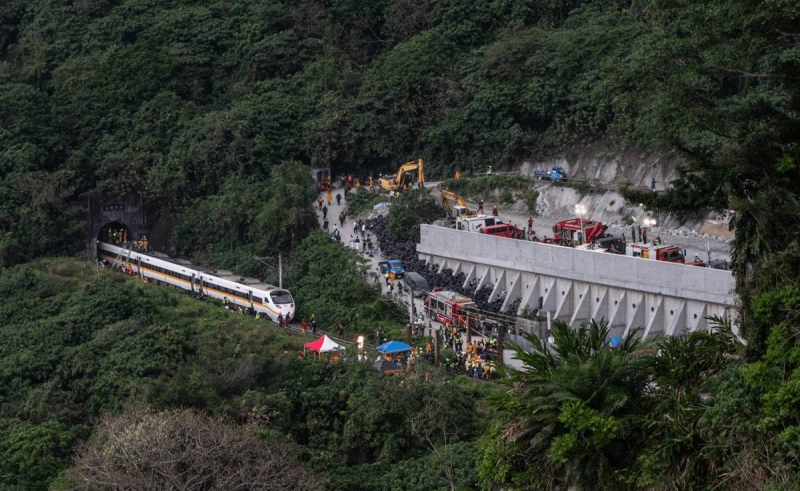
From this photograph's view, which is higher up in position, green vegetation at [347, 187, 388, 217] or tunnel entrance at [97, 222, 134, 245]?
green vegetation at [347, 187, 388, 217]

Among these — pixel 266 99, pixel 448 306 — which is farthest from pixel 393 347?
pixel 266 99

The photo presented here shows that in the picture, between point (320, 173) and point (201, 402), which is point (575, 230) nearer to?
point (201, 402)

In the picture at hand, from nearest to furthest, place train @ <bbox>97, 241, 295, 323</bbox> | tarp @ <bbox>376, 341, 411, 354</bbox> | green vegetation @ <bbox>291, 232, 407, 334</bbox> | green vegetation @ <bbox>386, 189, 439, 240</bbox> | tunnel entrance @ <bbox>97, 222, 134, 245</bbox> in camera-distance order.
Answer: tarp @ <bbox>376, 341, 411, 354</bbox> < green vegetation @ <bbox>291, 232, 407, 334</bbox> < train @ <bbox>97, 241, 295, 323</bbox> < green vegetation @ <bbox>386, 189, 439, 240</bbox> < tunnel entrance @ <bbox>97, 222, 134, 245</bbox>

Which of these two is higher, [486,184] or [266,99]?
[266,99]

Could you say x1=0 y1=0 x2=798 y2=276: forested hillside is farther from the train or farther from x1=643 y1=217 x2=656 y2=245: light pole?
x1=643 y1=217 x2=656 y2=245: light pole

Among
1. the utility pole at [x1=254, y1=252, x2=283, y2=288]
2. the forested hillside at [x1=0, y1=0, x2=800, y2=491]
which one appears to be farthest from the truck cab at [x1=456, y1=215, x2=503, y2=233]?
the utility pole at [x1=254, y1=252, x2=283, y2=288]

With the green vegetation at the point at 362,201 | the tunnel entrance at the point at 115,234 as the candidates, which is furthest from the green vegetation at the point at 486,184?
the tunnel entrance at the point at 115,234

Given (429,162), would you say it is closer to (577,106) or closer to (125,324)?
(577,106)

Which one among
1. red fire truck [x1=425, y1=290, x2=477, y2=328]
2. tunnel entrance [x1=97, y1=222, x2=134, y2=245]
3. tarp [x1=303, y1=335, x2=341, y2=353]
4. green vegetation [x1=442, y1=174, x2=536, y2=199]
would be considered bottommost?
tunnel entrance [x1=97, y1=222, x2=134, y2=245]
